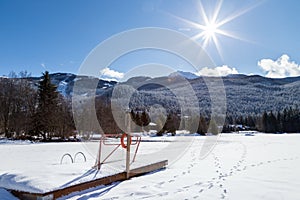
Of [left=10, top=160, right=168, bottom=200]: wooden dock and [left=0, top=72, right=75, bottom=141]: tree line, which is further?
[left=0, top=72, right=75, bottom=141]: tree line

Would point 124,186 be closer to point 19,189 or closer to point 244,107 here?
point 19,189

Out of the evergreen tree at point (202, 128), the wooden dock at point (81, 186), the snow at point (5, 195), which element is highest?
the evergreen tree at point (202, 128)

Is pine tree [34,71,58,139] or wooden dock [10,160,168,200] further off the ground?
pine tree [34,71,58,139]

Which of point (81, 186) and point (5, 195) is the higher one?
point (81, 186)

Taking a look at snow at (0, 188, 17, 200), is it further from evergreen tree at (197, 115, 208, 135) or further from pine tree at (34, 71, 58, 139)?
evergreen tree at (197, 115, 208, 135)

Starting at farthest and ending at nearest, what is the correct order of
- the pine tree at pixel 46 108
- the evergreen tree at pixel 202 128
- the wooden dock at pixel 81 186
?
the evergreen tree at pixel 202 128 < the pine tree at pixel 46 108 < the wooden dock at pixel 81 186

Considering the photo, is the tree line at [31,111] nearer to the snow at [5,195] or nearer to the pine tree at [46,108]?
the pine tree at [46,108]

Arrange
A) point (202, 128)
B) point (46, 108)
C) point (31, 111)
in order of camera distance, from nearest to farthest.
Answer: point (46, 108)
point (31, 111)
point (202, 128)

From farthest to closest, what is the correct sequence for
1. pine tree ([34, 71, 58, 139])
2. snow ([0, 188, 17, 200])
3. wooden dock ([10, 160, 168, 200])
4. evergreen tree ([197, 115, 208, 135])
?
evergreen tree ([197, 115, 208, 135]), pine tree ([34, 71, 58, 139]), snow ([0, 188, 17, 200]), wooden dock ([10, 160, 168, 200])

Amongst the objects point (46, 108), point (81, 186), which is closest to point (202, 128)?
point (46, 108)

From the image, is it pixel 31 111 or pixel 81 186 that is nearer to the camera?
pixel 81 186

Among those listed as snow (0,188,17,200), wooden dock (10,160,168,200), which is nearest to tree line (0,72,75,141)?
wooden dock (10,160,168,200)

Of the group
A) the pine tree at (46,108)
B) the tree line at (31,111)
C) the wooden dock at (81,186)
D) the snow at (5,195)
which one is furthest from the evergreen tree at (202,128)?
the snow at (5,195)

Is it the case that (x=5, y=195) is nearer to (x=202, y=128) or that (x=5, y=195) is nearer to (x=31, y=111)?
(x=31, y=111)
